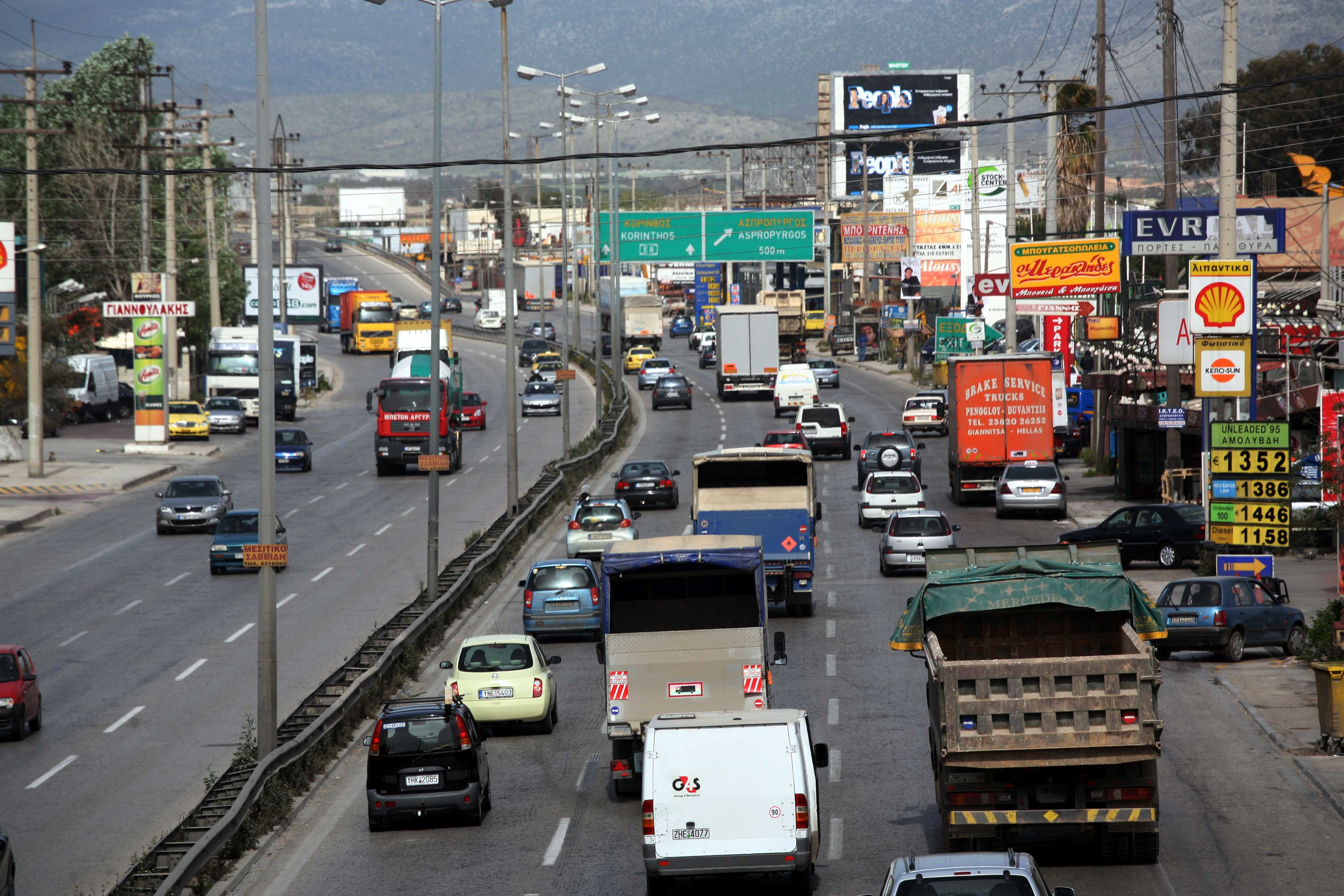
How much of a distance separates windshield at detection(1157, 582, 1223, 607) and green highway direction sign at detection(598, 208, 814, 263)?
53911mm

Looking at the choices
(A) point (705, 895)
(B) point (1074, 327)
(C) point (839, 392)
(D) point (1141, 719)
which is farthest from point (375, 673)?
(C) point (839, 392)

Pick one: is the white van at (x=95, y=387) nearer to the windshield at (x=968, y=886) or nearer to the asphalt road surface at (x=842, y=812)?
the asphalt road surface at (x=842, y=812)

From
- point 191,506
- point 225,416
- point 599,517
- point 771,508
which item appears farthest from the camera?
point 225,416

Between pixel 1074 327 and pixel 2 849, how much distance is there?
61.8m

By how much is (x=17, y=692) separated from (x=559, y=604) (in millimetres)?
10013

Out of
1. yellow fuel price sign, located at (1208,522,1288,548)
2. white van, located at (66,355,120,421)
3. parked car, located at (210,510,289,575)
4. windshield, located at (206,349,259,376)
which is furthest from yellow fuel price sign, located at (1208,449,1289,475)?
white van, located at (66,355,120,421)

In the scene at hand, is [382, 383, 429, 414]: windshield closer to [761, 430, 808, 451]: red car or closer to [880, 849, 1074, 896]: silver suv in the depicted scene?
[761, 430, 808, 451]: red car

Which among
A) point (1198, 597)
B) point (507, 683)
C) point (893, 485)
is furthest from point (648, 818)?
point (893, 485)

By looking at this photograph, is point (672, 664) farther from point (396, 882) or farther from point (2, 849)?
point (2, 849)

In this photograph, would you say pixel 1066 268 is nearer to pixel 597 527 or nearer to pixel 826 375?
pixel 597 527

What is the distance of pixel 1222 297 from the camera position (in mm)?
30219

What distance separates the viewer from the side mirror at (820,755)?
625 inches

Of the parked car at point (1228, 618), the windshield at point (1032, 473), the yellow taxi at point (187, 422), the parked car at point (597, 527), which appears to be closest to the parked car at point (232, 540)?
the parked car at point (597, 527)

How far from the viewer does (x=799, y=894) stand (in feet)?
50.4
